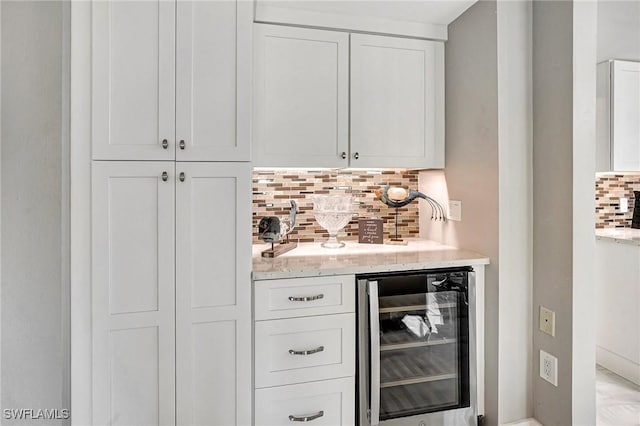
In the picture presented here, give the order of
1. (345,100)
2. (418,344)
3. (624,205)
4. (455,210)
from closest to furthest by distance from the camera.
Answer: (418,344) < (345,100) < (455,210) < (624,205)

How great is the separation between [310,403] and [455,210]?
4.28 feet

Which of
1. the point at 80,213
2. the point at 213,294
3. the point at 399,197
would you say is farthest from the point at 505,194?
the point at 80,213

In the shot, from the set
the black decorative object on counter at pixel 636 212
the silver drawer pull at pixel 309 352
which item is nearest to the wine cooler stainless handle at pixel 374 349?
the silver drawer pull at pixel 309 352

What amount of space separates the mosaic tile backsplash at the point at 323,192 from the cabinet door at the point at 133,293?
79cm

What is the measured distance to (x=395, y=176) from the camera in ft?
8.59

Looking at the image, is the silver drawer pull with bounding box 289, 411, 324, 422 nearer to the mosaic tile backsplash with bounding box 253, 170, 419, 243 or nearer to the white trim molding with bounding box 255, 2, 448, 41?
the mosaic tile backsplash with bounding box 253, 170, 419, 243

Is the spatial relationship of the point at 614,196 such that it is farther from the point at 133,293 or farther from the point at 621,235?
the point at 133,293

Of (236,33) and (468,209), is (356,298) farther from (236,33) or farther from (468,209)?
(236,33)

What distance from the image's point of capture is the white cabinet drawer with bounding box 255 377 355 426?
1.73 metres

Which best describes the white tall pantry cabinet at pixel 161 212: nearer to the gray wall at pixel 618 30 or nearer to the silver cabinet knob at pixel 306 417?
the silver cabinet knob at pixel 306 417

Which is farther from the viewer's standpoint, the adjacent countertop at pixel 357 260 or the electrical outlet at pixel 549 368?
the electrical outlet at pixel 549 368

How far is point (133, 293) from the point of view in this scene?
64.1 inches

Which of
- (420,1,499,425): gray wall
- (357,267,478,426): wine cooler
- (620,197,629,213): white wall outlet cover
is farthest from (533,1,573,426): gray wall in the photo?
(620,197,629,213): white wall outlet cover

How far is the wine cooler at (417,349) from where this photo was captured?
1.81 meters
